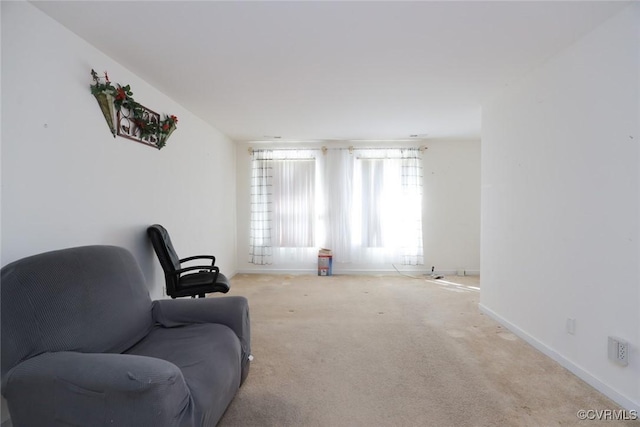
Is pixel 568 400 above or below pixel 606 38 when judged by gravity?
below

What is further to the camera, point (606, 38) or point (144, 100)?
point (144, 100)

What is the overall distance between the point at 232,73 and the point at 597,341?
3.40 metres

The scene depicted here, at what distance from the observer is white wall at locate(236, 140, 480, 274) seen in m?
5.50

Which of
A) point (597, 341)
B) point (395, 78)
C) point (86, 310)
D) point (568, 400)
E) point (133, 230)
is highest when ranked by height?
point (395, 78)

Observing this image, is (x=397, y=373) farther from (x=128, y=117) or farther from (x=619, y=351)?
(x=128, y=117)

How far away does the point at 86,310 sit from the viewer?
152cm

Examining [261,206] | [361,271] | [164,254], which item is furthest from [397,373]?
[261,206]

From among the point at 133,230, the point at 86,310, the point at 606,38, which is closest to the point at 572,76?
the point at 606,38

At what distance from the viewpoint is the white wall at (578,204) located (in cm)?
186

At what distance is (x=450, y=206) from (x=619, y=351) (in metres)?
3.78

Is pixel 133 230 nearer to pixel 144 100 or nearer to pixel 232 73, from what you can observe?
pixel 144 100

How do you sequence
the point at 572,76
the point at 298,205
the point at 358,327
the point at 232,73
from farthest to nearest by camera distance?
the point at 298,205
the point at 358,327
the point at 232,73
the point at 572,76

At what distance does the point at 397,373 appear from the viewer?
7.38ft

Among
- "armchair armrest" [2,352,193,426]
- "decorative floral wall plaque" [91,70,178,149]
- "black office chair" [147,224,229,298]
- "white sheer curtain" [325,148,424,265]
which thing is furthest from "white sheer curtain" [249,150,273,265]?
"armchair armrest" [2,352,193,426]
